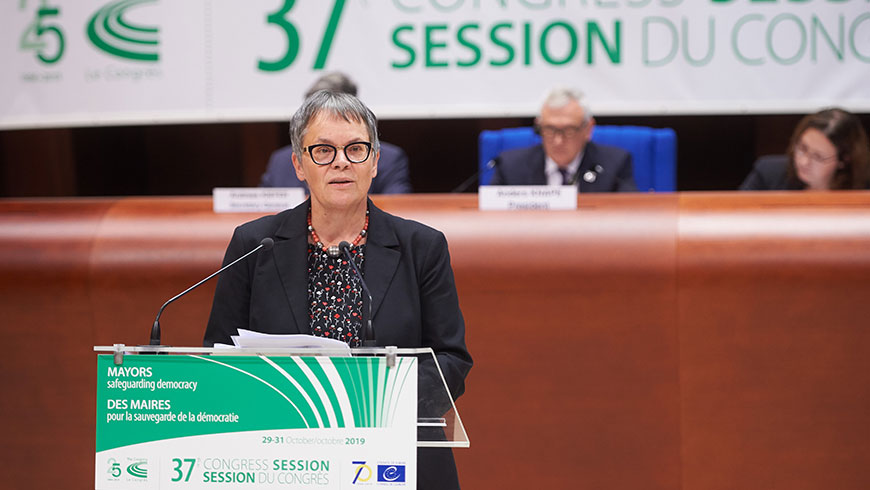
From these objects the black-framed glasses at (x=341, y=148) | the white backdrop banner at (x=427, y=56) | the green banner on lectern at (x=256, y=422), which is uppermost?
the white backdrop banner at (x=427, y=56)

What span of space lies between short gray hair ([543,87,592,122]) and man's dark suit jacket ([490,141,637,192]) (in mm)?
137

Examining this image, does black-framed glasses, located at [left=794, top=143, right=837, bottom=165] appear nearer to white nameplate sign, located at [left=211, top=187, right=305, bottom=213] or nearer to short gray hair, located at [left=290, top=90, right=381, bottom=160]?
white nameplate sign, located at [left=211, top=187, right=305, bottom=213]

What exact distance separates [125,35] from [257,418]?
125 inches

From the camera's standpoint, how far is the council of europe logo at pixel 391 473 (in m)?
1.12

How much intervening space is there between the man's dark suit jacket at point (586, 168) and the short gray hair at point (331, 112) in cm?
205

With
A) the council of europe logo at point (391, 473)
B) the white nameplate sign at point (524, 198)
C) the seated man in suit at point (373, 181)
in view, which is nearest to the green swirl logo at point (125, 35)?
the seated man in suit at point (373, 181)

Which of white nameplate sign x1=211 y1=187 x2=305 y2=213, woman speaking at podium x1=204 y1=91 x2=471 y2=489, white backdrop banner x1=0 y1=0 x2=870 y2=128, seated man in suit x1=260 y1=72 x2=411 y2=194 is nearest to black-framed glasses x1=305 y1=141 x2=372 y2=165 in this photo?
woman speaking at podium x1=204 y1=91 x2=471 y2=489

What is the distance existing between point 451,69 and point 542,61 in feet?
1.24

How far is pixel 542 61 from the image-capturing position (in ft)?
12.3

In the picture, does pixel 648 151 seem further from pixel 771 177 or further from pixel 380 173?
pixel 380 173

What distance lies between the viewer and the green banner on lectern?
1135 mm

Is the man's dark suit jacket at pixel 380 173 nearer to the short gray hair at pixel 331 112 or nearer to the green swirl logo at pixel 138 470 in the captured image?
the short gray hair at pixel 331 112

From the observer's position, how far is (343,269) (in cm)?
142

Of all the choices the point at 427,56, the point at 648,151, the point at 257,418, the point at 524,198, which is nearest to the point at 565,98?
the point at 648,151
